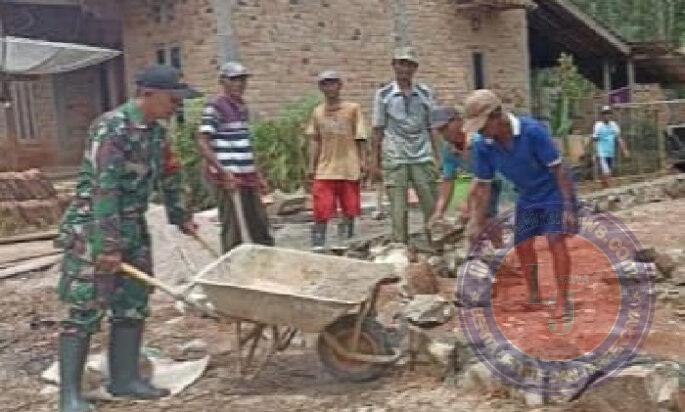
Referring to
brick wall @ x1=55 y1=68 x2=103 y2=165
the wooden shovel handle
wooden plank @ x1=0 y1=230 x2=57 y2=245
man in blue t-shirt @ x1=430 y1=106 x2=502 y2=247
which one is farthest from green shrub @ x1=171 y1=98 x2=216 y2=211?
the wooden shovel handle

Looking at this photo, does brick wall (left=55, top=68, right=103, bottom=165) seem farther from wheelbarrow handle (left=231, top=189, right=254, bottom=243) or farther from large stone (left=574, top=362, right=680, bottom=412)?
large stone (left=574, top=362, right=680, bottom=412)

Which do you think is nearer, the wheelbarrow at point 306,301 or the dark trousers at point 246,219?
the wheelbarrow at point 306,301

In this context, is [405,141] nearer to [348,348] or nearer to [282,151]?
Answer: [348,348]

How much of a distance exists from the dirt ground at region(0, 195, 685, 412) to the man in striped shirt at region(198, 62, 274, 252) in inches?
24.5

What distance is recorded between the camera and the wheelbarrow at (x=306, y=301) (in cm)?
442

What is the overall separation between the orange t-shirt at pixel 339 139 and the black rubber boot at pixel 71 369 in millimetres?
3149

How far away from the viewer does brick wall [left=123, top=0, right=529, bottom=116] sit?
14.0 m

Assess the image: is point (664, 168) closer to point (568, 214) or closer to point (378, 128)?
point (378, 128)

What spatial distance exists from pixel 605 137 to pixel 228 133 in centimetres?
956

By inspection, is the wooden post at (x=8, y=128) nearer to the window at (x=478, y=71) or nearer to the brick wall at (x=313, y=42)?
the brick wall at (x=313, y=42)

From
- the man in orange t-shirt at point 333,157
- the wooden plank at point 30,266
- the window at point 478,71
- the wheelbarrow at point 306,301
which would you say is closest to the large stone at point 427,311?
the wheelbarrow at point 306,301

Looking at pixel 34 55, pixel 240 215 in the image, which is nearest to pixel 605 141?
pixel 34 55

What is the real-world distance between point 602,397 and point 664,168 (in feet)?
41.1

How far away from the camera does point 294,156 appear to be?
12.6 metres
